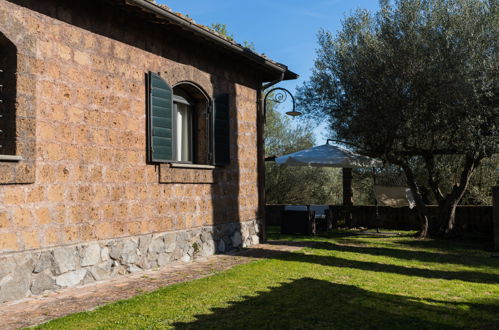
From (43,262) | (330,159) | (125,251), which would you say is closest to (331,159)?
(330,159)

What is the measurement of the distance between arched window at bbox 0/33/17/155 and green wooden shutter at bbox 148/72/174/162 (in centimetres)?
202

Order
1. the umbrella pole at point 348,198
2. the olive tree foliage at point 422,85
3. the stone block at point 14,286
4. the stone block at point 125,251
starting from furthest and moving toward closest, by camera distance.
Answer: the umbrella pole at point 348,198, the olive tree foliage at point 422,85, the stone block at point 125,251, the stone block at point 14,286

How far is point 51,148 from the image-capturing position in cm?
516

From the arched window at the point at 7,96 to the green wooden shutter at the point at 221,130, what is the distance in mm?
3603

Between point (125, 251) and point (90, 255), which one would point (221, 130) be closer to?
point (125, 251)

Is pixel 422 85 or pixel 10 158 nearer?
pixel 10 158

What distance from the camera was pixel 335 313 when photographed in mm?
4207

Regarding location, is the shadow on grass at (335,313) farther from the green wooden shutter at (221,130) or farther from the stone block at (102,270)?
the green wooden shutter at (221,130)

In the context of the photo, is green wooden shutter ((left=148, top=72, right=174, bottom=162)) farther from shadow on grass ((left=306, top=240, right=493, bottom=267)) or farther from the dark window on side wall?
shadow on grass ((left=306, top=240, right=493, bottom=267))

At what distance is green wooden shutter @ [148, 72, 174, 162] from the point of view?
6539 millimetres

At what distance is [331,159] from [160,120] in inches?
224

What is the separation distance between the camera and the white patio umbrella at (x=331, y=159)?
11309mm

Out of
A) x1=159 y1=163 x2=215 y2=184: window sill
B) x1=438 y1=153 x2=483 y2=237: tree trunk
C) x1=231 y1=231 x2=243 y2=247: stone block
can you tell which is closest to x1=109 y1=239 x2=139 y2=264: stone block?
x1=159 y1=163 x2=215 y2=184: window sill

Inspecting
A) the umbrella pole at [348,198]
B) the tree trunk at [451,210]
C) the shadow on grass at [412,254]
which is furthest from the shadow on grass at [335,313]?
the umbrella pole at [348,198]
